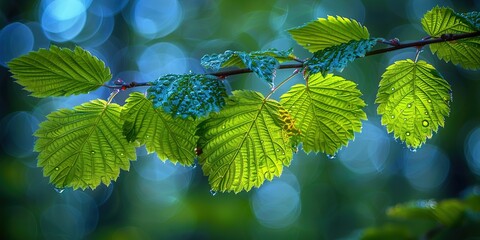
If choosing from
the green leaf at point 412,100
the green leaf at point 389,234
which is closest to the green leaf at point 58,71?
the green leaf at point 412,100

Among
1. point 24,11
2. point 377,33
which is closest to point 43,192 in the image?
point 24,11

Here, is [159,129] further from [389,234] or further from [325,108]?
[389,234]

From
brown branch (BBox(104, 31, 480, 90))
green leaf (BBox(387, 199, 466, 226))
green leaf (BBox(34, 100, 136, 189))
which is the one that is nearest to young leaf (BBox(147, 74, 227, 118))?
brown branch (BBox(104, 31, 480, 90))

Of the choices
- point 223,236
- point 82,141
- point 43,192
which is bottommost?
point 82,141

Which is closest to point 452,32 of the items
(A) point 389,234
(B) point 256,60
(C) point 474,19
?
(C) point 474,19

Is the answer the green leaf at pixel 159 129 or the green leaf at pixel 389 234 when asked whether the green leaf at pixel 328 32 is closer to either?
the green leaf at pixel 159 129

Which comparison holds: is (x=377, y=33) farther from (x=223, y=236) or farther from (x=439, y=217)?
(x=439, y=217)

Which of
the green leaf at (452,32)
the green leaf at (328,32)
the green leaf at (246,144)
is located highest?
the green leaf at (328,32)
